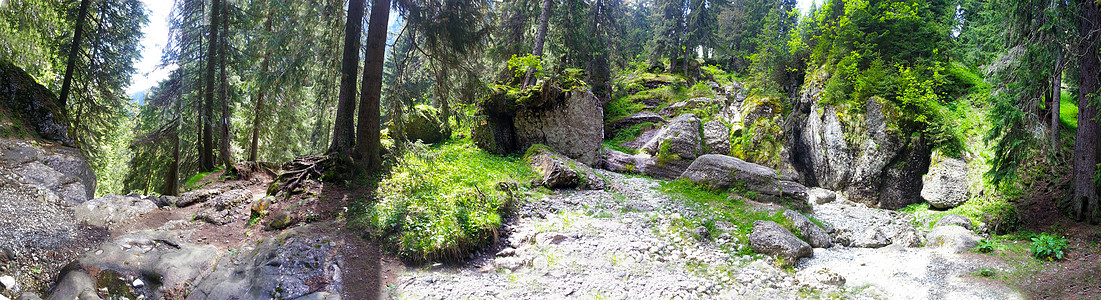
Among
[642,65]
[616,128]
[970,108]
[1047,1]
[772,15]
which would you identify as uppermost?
[772,15]

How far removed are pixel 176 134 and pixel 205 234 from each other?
24.3 ft

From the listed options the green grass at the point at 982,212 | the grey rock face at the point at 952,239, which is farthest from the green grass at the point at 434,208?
the green grass at the point at 982,212

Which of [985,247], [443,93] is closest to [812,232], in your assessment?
[985,247]

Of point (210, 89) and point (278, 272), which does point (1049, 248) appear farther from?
point (210, 89)

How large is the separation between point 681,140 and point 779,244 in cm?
858

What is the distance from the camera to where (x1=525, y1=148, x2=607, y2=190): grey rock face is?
37.0ft

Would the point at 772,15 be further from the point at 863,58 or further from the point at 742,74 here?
the point at 863,58

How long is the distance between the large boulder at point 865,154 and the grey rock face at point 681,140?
14.2ft

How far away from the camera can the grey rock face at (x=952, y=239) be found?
8553mm

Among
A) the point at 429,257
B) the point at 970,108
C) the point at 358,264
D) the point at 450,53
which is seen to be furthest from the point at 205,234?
the point at 970,108

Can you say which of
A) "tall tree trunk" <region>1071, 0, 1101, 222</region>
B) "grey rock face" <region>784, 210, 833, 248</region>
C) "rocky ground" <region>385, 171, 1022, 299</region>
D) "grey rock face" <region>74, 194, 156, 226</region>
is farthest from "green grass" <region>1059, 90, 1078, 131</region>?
"grey rock face" <region>74, 194, 156, 226</region>

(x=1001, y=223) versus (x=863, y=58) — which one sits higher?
(x=863, y=58)

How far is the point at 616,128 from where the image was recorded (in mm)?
21266

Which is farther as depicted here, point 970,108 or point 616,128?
point 616,128
